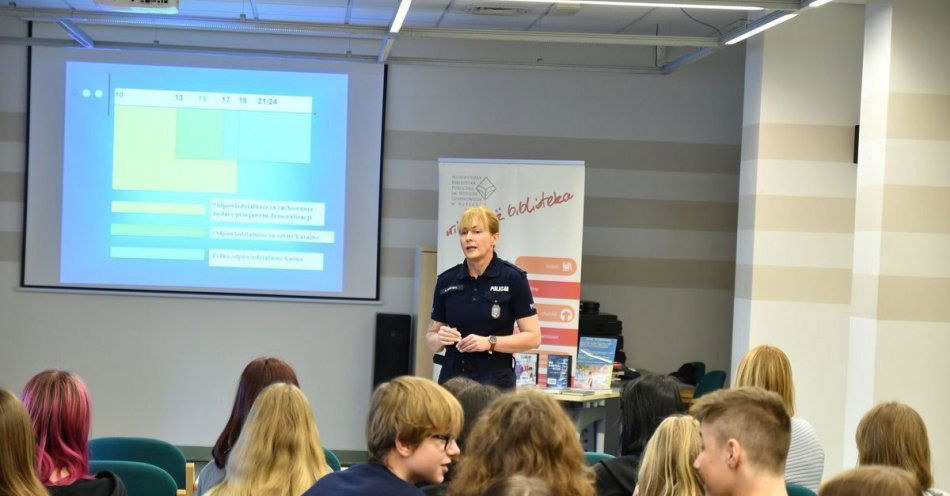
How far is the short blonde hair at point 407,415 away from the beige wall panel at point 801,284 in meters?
4.45

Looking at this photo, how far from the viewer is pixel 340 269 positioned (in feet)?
26.3

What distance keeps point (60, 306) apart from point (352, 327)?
88.1 inches

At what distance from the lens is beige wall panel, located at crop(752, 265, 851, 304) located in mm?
6422

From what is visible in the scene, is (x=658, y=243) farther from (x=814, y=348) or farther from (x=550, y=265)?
(x=814, y=348)

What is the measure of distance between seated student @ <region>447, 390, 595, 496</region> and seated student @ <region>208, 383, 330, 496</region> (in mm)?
489

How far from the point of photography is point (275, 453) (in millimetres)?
2615

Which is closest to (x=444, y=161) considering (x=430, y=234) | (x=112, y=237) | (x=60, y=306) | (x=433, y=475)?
(x=430, y=234)

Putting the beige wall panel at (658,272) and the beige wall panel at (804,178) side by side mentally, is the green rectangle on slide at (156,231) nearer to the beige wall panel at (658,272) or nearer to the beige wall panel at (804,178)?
the beige wall panel at (658,272)

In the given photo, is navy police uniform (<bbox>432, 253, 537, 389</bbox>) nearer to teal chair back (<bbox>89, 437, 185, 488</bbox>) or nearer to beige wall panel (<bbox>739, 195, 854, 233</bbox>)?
teal chair back (<bbox>89, 437, 185, 488</bbox>)

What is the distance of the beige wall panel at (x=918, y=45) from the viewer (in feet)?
17.0

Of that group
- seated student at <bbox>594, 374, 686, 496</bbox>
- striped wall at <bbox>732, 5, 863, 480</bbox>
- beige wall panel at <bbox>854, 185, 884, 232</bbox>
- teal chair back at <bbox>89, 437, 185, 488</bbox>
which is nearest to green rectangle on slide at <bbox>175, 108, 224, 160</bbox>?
striped wall at <bbox>732, 5, 863, 480</bbox>

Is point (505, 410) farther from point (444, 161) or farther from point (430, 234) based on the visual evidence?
point (430, 234)

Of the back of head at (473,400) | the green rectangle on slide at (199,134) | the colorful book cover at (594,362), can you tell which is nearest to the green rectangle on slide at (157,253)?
the green rectangle on slide at (199,134)

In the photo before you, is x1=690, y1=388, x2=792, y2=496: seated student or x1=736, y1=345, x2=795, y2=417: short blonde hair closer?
x1=690, y1=388, x2=792, y2=496: seated student
